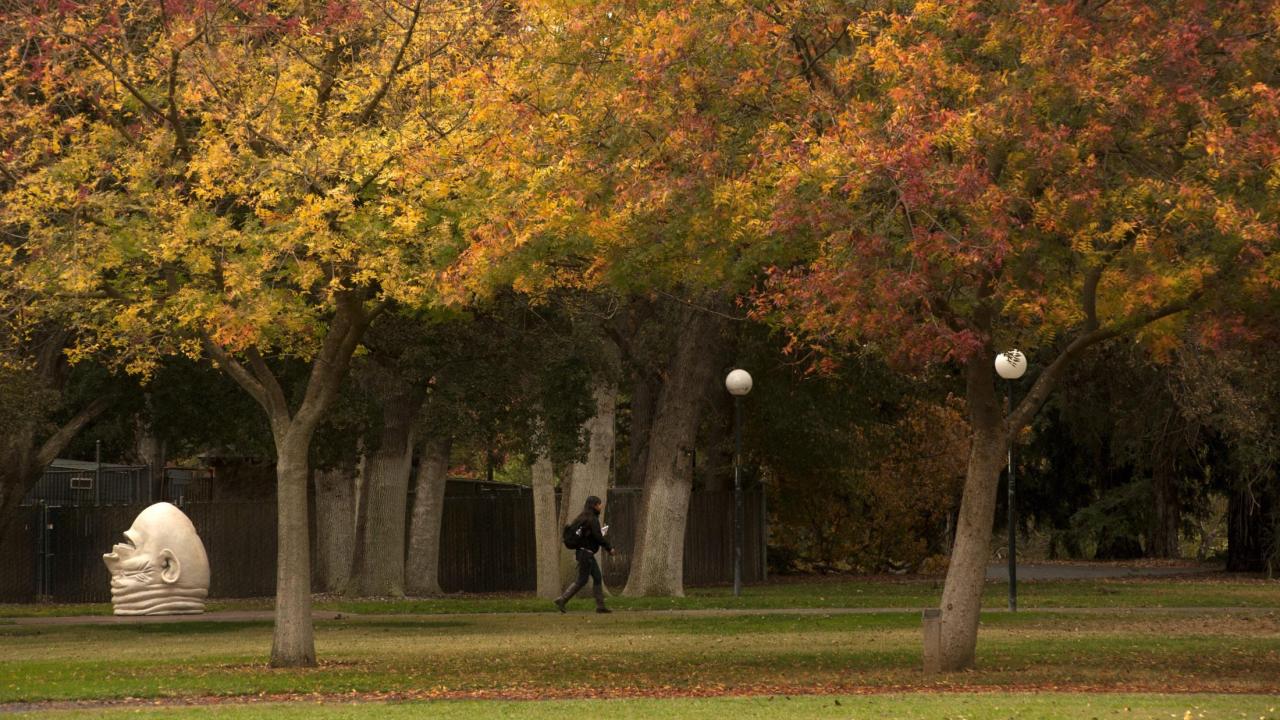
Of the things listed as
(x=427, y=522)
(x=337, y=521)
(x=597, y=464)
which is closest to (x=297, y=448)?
(x=597, y=464)

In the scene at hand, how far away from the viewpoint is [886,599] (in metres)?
28.6

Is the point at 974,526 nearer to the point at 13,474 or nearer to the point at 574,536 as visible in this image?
the point at 574,536

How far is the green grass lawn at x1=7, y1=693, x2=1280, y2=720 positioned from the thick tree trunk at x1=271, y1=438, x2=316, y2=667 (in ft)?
11.8

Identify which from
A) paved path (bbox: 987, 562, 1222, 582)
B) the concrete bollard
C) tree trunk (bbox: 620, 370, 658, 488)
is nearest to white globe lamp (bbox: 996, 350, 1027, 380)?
the concrete bollard

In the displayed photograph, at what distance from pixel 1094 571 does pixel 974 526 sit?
22.6 m

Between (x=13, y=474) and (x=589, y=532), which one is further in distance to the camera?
(x=13, y=474)

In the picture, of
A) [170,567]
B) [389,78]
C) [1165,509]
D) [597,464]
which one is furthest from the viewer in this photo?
[1165,509]

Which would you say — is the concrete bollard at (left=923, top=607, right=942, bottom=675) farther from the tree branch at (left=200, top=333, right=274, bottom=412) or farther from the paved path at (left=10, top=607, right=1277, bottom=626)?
the paved path at (left=10, top=607, right=1277, bottom=626)

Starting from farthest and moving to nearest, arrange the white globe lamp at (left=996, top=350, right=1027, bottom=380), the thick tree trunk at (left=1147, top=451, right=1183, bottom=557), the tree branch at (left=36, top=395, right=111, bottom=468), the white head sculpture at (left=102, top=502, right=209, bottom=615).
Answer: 1. the thick tree trunk at (left=1147, top=451, right=1183, bottom=557)
2. the tree branch at (left=36, top=395, right=111, bottom=468)
3. the white head sculpture at (left=102, top=502, right=209, bottom=615)
4. the white globe lamp at (left=996, top=350, right=1027, bottom=380)

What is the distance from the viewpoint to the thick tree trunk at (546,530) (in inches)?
1238

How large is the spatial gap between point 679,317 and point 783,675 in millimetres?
12986

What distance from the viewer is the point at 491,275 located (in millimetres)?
17156

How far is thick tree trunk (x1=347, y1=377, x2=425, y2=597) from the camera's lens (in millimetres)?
30391

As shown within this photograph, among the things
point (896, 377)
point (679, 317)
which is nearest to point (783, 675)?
point (679, 317)
